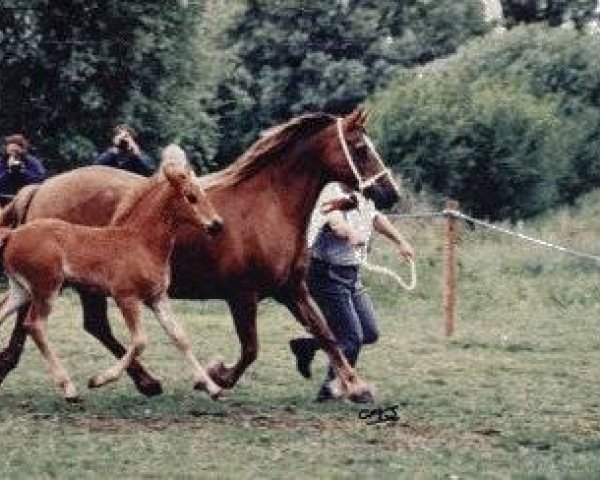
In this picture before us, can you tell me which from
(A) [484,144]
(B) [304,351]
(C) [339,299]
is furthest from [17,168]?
(A) [484,144]

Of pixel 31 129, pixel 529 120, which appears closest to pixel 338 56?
pixel 529 120

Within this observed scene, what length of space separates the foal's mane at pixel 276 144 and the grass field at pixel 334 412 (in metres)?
1.60

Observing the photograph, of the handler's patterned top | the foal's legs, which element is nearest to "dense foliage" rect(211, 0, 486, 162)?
the handler's patterned top

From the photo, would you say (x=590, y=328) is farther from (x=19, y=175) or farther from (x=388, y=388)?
(x=19, y=175)

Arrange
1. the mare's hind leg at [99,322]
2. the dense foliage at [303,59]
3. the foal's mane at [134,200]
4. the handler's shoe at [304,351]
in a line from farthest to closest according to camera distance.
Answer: the dense foliage at [303,59], the mare's hind leg at [99,322], the handler's shoe at [304,351], the foal's mane at [134,200]

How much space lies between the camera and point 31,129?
82.3 ft

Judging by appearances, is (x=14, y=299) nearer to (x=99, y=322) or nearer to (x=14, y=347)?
(x=14, y=347)

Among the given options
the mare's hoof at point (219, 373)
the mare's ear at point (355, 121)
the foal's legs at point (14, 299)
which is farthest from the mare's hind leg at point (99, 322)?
the mare's ear at point (355, 121)

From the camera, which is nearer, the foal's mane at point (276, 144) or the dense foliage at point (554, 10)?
the foal's mane at point (276, 144)

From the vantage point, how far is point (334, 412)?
947 centimetres

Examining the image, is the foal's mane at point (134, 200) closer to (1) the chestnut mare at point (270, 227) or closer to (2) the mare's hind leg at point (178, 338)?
(1) the chestnut mare at point (270, 227)

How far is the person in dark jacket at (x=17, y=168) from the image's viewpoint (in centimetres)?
1684

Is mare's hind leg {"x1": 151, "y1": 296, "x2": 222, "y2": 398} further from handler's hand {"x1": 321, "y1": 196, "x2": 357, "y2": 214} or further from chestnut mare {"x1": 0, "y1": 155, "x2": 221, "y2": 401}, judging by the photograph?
handler's hand {"x1": 321, "y1": 196, "x2": 357, "y2": 214}
